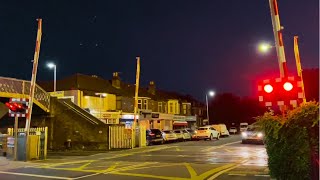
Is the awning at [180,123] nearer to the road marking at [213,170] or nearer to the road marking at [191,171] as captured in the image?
the road marking at [191,171]

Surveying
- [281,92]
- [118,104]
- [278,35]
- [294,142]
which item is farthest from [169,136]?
[294,142]

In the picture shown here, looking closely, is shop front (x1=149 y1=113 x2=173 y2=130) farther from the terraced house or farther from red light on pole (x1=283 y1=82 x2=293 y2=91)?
red light on pole (x1=283 y1=82 x2=293 y2=91)

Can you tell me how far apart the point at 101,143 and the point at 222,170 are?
61.3 ft

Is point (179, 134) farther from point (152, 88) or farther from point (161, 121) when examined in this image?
point (152, 88)

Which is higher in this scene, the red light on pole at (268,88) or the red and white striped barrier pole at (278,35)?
the red and white striped barrier pole at (278,35)

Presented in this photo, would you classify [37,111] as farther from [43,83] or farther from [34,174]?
[43,83]

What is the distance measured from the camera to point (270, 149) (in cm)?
1059

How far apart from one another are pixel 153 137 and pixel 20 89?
13208 mm

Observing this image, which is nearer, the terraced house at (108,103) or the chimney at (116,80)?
the terraced house at (108,103)

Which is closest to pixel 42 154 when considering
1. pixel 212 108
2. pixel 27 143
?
pixel 27 143

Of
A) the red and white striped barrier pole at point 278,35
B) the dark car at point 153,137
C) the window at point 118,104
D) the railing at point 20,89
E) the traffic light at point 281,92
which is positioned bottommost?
the dark car at point 153,137

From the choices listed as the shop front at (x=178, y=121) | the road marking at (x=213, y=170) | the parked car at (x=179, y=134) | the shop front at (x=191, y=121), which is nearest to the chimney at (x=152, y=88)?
the shop front at (x=178, y=121)

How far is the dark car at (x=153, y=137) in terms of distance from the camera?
38869 millimetres

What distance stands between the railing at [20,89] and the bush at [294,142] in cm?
2418
